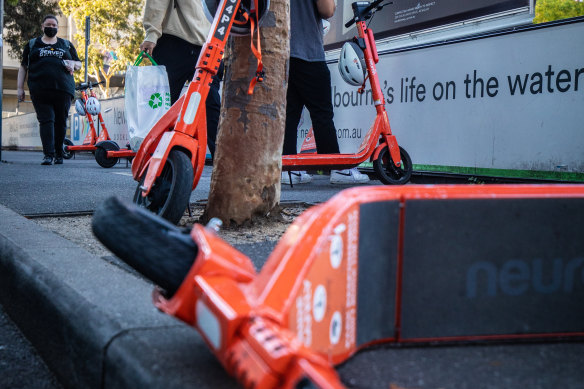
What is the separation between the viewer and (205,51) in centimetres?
312

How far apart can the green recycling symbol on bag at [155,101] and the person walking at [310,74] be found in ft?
3.67

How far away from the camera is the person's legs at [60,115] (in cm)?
928

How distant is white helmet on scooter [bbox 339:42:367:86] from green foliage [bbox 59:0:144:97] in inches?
937

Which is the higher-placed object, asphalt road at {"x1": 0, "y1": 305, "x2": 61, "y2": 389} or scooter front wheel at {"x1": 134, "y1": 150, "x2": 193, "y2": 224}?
scooter front wheel at {"x1": 134, "y1": 150, "x2": 193, "y2": 224}

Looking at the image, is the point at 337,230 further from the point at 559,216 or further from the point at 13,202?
the point at 13,202

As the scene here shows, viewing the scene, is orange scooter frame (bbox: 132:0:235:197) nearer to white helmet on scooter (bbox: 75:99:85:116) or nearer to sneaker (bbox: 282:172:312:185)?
sneaker (bbox: 282:172:312:185)

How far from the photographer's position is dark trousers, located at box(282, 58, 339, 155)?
5.40m

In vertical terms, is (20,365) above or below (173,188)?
below

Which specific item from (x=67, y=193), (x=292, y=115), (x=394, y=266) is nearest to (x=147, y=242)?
(x=394, y=266)

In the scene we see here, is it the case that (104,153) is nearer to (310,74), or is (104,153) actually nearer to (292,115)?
(292,115)

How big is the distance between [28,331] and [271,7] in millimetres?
2053

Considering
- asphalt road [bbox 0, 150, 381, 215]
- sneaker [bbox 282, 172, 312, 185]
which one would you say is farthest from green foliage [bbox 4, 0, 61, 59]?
sneaker [bbox 282, 172, 312, 185]

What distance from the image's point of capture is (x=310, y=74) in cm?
539

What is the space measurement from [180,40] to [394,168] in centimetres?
220
